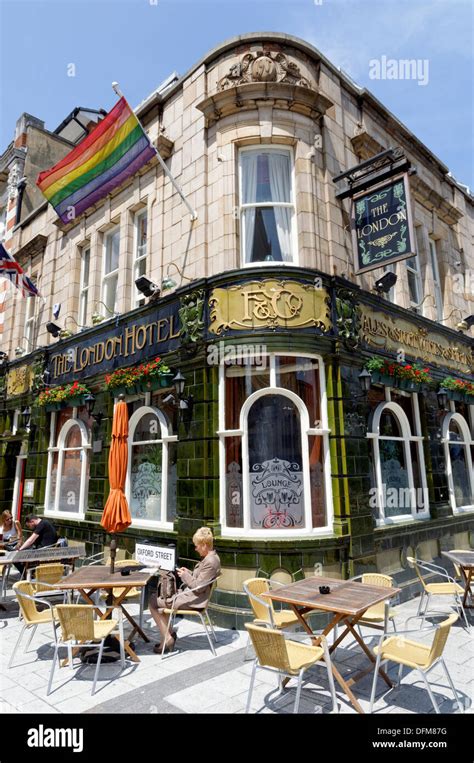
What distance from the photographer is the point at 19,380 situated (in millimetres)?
14656

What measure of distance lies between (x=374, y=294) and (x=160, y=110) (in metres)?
6.82

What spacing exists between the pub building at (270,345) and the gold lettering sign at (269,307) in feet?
0.12

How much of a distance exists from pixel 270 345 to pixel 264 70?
5.56m

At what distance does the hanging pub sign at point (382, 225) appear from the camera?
8508 millimetres

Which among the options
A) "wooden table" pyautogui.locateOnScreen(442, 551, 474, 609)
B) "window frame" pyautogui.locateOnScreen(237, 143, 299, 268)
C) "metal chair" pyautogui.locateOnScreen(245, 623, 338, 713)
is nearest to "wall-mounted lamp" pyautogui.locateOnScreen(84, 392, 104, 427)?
"window frame" pyautogui.locateOnScreen(237, 143, 299, 268)

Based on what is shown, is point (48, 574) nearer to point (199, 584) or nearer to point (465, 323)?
point (199, 584)

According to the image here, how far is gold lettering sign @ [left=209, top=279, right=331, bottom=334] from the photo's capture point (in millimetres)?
7973

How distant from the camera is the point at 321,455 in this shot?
7977 millimetres

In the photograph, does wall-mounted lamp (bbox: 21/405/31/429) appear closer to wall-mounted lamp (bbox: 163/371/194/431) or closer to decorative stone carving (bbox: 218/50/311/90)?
wall-mounted lamp (bbox: 163/371/194/431)

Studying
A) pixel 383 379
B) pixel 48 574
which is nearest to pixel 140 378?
pixel 48 574

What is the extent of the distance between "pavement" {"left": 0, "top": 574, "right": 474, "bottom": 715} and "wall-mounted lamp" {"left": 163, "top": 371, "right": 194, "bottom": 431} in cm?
361

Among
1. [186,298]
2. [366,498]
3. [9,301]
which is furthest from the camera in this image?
[9,301]
